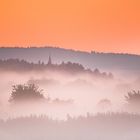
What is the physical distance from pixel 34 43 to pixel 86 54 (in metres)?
0.31

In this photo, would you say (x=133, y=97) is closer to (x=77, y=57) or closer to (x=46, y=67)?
(x=77, y=57)

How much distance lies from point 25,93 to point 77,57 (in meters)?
0.37

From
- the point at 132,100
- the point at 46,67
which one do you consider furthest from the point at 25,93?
the point at 132,100

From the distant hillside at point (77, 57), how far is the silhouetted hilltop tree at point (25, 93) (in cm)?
16

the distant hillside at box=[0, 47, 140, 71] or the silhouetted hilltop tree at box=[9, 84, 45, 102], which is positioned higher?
the distant hillside at box=[0, 47, 140, 71]

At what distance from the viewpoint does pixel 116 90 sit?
2.14 metres

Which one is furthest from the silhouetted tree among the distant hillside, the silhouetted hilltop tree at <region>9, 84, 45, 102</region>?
the silhouetted hilltop tree at <region>9, 84, 45, 102</region>

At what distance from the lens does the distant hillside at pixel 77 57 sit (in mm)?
2143

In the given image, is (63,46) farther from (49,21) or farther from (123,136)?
(123,136)

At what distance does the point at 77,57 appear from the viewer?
2.16 m

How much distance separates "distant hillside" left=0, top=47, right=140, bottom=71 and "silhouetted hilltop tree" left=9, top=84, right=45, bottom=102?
6.2 inches

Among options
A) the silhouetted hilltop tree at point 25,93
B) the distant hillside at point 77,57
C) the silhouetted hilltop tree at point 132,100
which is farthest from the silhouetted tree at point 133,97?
the silhouetted hilltop tree at point 25,93

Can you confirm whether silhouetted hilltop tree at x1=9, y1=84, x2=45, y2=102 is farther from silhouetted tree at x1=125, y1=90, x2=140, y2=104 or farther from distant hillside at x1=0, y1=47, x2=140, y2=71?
silhouetted tree at x1=125, y1=90, x2=140, y2=104

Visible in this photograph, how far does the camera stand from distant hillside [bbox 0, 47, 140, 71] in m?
2.14
